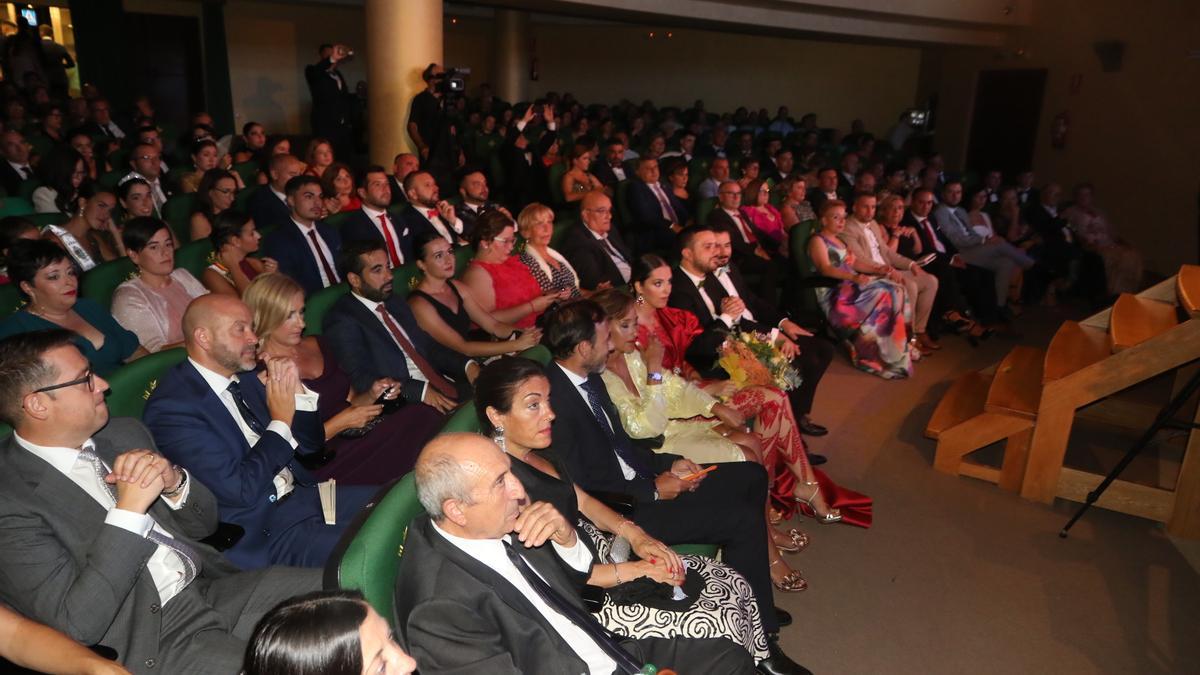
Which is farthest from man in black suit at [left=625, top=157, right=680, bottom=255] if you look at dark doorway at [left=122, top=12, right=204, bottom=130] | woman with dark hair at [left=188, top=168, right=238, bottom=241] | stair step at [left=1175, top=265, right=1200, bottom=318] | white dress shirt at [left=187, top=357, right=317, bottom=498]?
dark doorway at [left=122, top=12, right=204, bottom=130]

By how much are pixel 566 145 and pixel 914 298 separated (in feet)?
16.2

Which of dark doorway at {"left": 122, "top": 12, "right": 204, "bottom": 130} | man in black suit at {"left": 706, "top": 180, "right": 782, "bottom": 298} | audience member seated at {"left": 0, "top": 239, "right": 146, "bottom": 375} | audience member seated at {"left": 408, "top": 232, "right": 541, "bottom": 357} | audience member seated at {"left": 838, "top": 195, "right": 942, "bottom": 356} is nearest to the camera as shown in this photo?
audience member seated at {"left": 0, "top": 239, "right": 146, "bottom": 375}

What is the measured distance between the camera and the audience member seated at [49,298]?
280 centimetres

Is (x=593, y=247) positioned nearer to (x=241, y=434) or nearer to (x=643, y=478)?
(x=643, y=478)

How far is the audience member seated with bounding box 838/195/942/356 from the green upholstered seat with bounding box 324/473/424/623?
4.69 metres

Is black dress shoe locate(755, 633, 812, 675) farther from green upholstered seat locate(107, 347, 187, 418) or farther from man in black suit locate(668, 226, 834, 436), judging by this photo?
Answer: green upholstered seat locate(107, 347, 187, 418)

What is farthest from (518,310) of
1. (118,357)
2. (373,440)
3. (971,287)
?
(971,287)

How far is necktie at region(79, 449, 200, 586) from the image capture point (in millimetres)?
1866

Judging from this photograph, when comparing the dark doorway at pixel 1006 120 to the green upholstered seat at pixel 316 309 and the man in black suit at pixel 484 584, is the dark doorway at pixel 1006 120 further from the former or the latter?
the man in black suit at pixel 484 584

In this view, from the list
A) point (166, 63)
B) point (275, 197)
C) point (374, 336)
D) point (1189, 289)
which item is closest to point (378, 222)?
point (275, 197)

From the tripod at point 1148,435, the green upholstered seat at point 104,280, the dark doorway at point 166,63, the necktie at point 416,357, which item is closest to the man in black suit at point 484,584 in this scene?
the necktie at point 416,357

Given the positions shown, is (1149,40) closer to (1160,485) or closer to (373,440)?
(1160,485)

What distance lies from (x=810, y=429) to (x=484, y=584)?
3.17m

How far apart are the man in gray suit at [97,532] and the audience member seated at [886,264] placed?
16.2 ft
